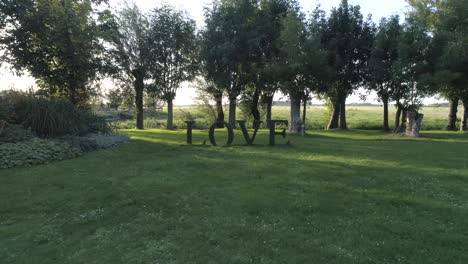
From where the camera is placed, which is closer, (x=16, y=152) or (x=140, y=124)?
(x=16, y=152)

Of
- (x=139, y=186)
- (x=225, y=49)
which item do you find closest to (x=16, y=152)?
(x=139, y=186)

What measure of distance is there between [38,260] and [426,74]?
2434 centimetres

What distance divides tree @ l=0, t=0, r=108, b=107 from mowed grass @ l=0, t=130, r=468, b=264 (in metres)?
8.73

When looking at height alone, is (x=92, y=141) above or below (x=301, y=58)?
below

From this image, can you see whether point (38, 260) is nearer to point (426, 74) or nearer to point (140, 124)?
point (426, 74)

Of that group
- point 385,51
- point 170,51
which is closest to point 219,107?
point 170,51

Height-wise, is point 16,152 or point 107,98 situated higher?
point 107,98

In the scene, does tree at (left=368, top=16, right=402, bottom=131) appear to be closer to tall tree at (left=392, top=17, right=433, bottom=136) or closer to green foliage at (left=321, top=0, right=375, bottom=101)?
tall tree at (left=392, top=17, right=433, bottom=136)

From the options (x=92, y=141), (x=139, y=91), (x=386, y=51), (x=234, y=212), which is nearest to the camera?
(x=234, y=212)

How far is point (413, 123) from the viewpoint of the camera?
74.3 ft

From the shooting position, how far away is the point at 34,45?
17234mm

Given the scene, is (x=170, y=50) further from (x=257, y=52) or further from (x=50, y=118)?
(x=50, y=118)

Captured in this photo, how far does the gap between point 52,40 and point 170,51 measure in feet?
49.3

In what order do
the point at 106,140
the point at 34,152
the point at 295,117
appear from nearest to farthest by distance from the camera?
the point at 34,152 < the point at 106,140 < the point at 295,117
